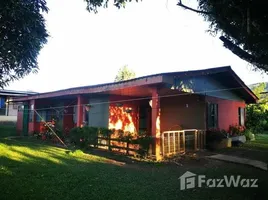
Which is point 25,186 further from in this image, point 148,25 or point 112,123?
point 112,123

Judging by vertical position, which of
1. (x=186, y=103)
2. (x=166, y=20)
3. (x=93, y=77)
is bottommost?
(x=186, y=103)

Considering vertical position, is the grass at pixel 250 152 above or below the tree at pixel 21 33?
below

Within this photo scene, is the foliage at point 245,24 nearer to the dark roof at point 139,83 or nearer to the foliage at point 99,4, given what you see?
the foliage at point 99,4

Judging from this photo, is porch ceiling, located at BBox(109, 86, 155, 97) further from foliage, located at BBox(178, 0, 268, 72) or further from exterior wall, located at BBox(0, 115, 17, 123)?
exterior wall, located at BBox(0, 115, 17, 123)

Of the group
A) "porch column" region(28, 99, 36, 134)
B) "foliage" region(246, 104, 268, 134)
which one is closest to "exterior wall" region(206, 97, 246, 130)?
"foliage" region(246, 104, 268, 134)

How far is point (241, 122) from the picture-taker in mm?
18062

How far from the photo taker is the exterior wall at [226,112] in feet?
48.1

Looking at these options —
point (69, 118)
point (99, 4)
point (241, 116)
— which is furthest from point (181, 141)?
point (69, 118)

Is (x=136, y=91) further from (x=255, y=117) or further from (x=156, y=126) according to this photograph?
(x=255, y=117)

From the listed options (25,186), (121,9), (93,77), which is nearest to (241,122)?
(121,9)

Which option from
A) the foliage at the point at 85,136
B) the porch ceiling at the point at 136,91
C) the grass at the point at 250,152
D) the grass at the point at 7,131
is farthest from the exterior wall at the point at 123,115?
the grass at the point at 7,131

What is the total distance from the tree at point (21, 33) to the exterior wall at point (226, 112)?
30.7ft

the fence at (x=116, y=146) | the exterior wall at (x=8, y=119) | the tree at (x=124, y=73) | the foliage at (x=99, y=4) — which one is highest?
the tree at (x=124, y=73)

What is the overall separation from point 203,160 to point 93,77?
159 feet
